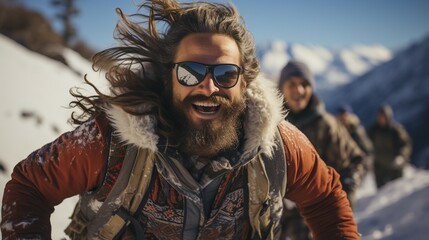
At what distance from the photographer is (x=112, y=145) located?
1.90 meters

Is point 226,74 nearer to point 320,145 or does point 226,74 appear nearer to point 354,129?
point 320,145

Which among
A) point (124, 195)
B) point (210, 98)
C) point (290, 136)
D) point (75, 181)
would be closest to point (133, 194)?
point (124, 195)

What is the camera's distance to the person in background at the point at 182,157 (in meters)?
1.87

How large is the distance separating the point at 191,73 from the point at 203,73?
0.07m

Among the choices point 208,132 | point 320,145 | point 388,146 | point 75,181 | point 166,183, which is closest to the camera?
point 75,181

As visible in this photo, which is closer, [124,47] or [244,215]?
[244,215]

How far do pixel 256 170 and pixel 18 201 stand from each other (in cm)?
126

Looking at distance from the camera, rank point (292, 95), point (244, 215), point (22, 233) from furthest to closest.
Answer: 1. point (292, 95)
2. point (244, 215)
3. point (22, 233)

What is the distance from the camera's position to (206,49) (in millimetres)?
2084

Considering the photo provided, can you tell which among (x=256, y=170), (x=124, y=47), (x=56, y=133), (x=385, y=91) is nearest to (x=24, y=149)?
(x=56, y=133)

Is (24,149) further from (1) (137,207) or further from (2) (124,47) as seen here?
(1) (137,207)

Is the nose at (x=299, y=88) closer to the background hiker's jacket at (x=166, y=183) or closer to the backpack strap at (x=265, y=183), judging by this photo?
the background hiker's jacket at (x=166, y=183)

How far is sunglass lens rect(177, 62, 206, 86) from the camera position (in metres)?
2.03

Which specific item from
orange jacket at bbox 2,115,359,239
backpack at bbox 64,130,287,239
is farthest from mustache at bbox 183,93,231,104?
orange jacket at bbox 2,115,359,239
